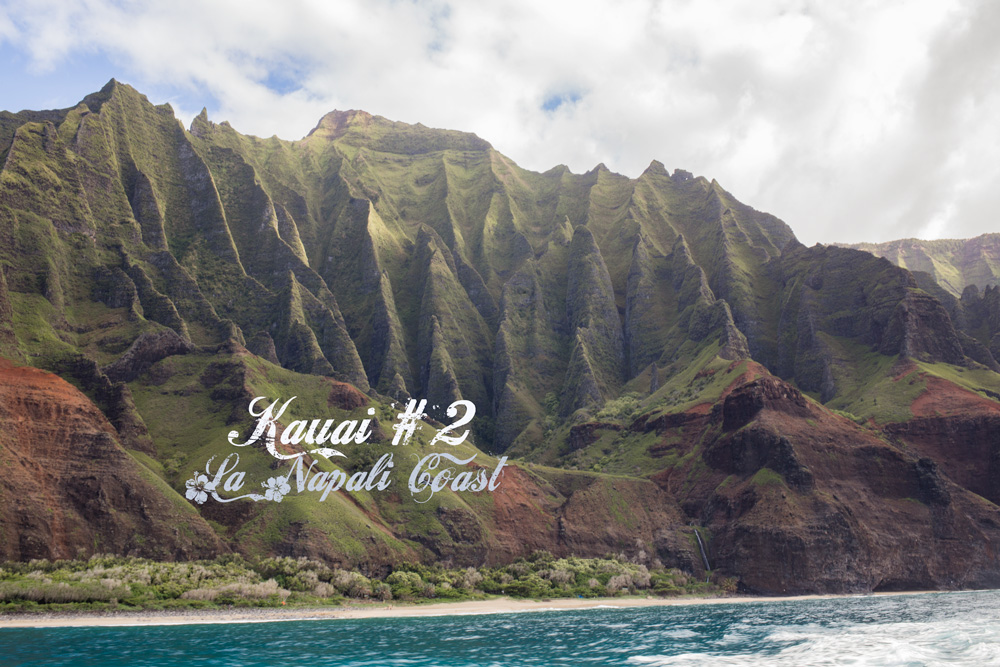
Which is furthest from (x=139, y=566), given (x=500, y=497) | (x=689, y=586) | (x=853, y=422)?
(x=853, y=422)

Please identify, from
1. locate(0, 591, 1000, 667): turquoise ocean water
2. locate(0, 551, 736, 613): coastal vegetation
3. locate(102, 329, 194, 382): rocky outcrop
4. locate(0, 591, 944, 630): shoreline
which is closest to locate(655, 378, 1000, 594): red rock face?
locate(0, 591, 944, 630): shoreline

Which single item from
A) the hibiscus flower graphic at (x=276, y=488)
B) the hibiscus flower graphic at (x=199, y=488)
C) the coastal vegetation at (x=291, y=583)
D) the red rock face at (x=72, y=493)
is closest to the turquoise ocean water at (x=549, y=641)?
the coastal vegetation at (x=291, y=583)

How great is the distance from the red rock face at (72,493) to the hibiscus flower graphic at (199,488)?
178 inches

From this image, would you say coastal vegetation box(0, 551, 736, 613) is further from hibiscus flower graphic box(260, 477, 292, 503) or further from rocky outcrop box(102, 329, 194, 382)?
rocky outcrop box(102, 329, 194, 382)

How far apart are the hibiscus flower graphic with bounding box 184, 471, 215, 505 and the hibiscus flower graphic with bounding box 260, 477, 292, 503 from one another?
8036 millimetres

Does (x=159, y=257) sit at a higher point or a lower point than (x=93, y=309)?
higher

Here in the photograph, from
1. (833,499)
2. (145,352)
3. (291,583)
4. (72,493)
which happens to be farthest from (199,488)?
(833,499)

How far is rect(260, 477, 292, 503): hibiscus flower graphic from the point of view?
376 feet

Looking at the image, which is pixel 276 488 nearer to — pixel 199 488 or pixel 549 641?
pixel 199 488

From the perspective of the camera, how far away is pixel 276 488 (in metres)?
116

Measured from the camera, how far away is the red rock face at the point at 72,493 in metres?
93.8

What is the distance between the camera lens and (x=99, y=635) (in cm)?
6228

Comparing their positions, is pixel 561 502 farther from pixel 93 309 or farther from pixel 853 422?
pixel 93 309

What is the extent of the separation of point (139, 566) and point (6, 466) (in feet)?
78.4
